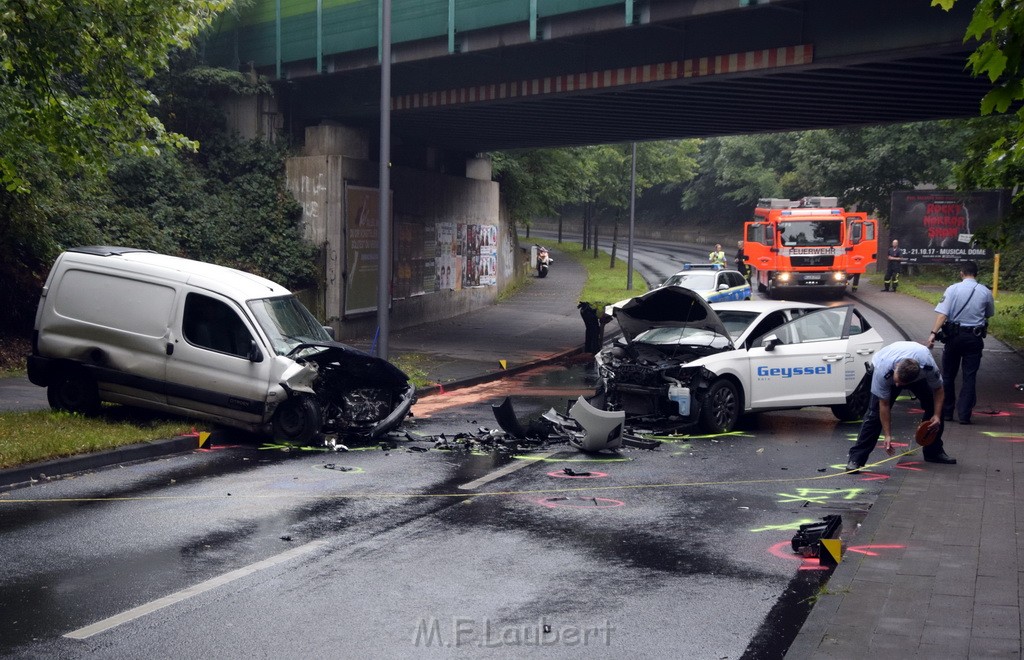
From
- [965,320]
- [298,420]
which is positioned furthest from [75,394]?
[965,320]

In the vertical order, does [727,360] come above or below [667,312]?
below

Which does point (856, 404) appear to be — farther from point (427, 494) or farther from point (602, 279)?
point (602, 279)

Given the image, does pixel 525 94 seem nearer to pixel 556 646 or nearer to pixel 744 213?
pixel 556 646

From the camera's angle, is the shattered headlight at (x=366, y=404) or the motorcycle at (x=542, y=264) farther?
the motorcycle at (x=542, y=264)

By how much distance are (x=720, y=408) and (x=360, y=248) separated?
44.1ft

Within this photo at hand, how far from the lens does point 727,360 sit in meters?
12.8

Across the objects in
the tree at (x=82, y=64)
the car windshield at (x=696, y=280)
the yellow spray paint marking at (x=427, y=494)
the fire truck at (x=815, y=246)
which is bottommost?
the yellow spray paint marking at (x=427, y=494)

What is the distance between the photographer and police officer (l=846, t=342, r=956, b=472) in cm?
987

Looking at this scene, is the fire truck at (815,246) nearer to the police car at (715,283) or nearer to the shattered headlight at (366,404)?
the police car at (715,283)

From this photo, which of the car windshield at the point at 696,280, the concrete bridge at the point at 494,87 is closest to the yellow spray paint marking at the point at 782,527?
the concrete bridge at the point at 494,87

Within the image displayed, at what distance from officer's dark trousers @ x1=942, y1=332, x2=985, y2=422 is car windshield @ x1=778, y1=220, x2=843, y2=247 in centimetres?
2343

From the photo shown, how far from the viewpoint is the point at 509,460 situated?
36.8 ft

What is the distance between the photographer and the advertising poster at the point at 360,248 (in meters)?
24.1

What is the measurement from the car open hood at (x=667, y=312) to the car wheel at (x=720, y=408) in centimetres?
66
